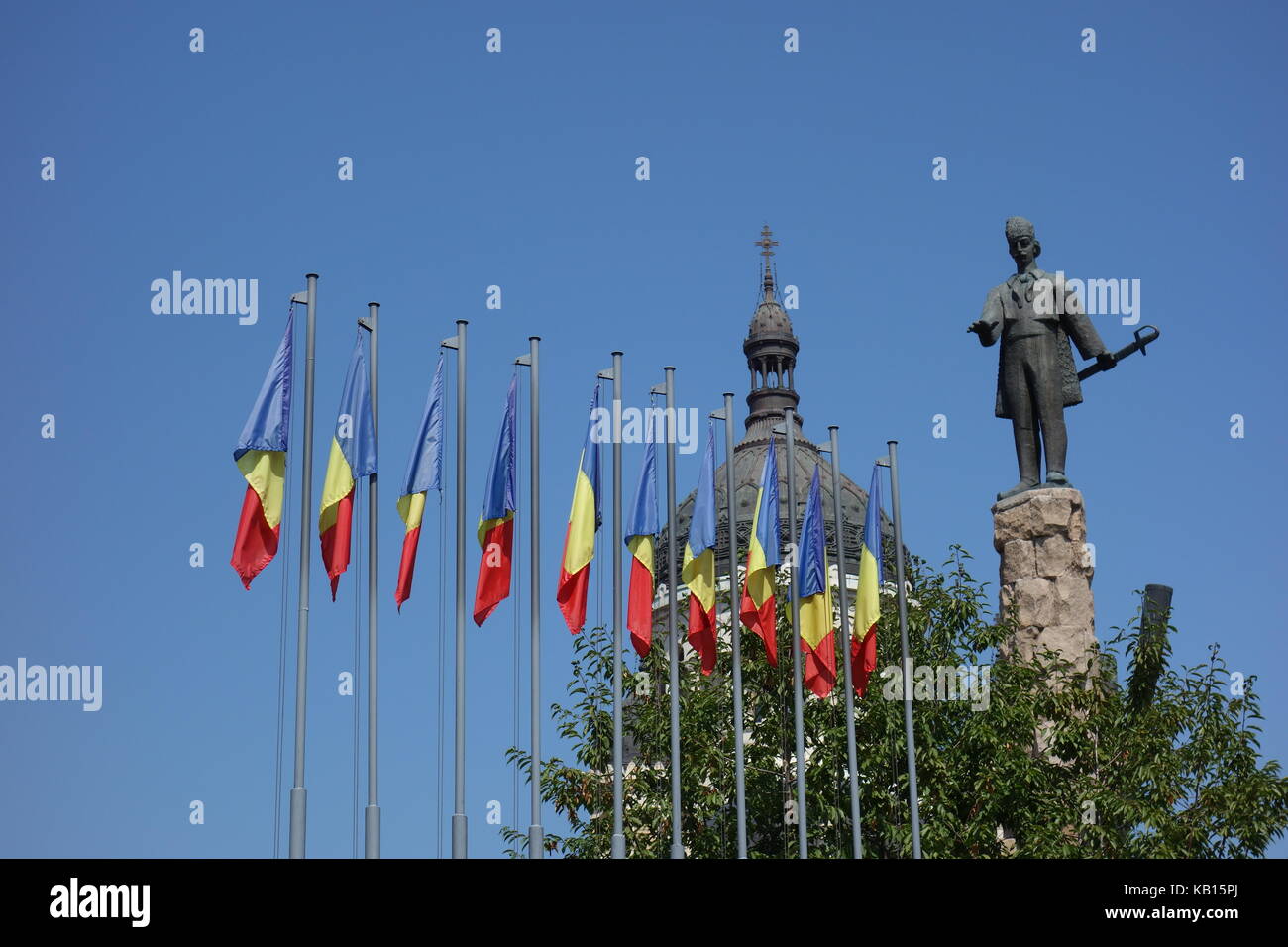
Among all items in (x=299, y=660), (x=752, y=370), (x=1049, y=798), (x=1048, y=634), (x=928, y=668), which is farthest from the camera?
(x=752, y=370)

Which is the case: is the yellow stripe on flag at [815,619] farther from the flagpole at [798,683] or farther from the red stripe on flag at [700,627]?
the red stripe on flag at [700,627]

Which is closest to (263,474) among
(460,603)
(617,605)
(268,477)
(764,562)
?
(268,477)

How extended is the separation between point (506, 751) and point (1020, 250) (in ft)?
50.6

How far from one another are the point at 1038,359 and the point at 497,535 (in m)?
8.82

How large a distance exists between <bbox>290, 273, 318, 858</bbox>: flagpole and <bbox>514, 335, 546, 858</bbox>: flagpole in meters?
3.37

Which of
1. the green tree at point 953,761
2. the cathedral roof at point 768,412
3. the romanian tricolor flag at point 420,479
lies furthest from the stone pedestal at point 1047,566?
the cathedral roof at point 768,412

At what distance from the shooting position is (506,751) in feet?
129

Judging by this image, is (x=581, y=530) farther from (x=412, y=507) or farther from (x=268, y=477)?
(x=268, y=477)

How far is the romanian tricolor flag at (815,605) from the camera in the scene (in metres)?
31.9

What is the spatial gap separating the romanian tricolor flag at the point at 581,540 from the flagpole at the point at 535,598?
0.83 m

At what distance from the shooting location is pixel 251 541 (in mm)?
27797
